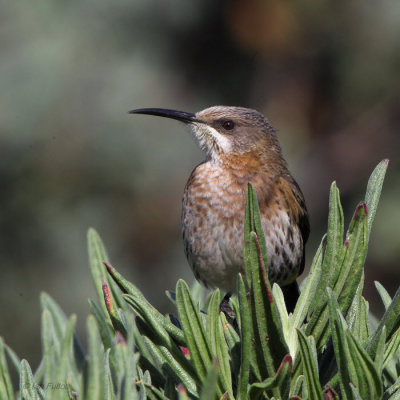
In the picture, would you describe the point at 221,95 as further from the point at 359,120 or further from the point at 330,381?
the point at 330,381

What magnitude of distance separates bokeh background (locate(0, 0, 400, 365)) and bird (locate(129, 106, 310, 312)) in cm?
189

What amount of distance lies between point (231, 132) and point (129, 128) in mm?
1963

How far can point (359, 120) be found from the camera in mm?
6414

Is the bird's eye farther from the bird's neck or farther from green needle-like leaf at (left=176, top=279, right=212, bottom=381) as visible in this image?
green needle-like leaf at (left=176, top=279, right=212, bottom=381)

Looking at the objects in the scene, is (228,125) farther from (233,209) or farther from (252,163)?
(233,209)

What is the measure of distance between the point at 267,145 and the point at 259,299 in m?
2.63

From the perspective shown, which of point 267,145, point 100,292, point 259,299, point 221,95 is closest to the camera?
point 259,299

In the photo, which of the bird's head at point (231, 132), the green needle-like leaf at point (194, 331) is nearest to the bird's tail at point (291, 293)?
the bird's head at point (231, 132)

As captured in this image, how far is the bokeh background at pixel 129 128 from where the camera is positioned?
18.5 ft

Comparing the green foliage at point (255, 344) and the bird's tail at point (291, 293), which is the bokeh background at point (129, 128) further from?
the green foliage at point (255, 344)

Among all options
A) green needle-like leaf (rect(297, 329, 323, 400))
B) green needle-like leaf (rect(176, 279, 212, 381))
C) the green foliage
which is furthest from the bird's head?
green needle-like leaf (rect(297, 329, 323, 400))

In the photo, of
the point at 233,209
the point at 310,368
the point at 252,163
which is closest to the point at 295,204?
the point at 252,163

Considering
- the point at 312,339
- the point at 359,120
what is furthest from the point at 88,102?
the point at 312,339

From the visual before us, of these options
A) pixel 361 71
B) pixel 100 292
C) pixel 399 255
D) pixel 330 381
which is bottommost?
pixel 399 255
